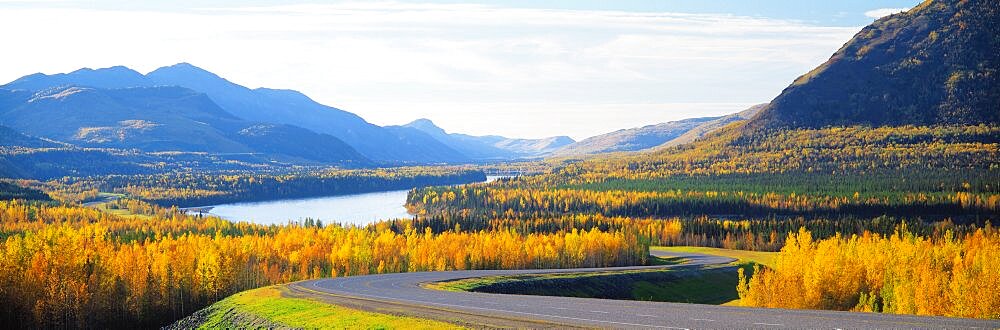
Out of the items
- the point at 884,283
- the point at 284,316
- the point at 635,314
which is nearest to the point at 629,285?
the point at 884,283

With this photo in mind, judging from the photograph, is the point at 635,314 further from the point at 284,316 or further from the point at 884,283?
the point at 884,283

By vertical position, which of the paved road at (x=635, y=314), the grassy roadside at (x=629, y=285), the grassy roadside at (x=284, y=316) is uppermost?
the paved road at (x=635, y=314)

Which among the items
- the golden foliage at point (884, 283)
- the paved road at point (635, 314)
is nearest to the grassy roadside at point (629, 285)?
the golden foliage at point (884, 283)

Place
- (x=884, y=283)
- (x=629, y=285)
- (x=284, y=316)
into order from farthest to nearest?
(x=629, y=285) → (x=884, y=283) → (x=284, y=316)

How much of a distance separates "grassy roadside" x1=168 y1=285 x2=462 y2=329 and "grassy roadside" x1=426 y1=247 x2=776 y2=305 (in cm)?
1705

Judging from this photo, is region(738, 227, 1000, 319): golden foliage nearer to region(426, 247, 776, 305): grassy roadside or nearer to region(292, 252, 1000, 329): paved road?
region(426, 247, 776, 305): grassy roadside

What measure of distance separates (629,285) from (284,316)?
61.1 m

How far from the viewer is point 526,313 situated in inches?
2512

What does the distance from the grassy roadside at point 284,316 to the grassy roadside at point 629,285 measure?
17.0 m

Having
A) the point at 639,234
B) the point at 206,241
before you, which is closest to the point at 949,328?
the point at 206,241

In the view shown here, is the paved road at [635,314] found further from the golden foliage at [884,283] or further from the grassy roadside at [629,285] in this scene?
the golden foliage at [884,283]

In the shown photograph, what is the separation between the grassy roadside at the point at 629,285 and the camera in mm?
105125

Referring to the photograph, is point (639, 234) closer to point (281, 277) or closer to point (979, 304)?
point (281, 277)

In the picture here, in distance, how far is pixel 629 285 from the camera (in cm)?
12506
